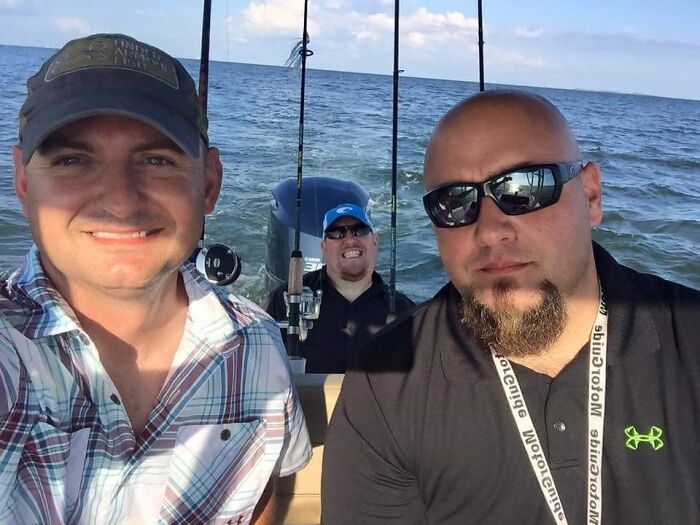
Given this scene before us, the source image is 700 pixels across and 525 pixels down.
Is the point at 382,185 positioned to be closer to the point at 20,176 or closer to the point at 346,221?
the point at 346,221

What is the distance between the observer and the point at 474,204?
1634 millimetres

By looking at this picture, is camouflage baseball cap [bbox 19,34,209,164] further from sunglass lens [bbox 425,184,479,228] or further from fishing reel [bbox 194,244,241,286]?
fishing reel [bbox 194,244,241,286]

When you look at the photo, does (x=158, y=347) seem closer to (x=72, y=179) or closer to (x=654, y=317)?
(x=72, y=179)

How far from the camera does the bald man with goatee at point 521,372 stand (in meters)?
1.44

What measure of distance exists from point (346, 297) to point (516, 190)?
7.76 ft

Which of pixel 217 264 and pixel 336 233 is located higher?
pixel 336 233

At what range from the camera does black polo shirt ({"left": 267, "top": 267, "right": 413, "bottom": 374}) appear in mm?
3707

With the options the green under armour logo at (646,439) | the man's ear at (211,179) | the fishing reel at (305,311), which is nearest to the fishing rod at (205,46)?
the fishing reel at (305,311)

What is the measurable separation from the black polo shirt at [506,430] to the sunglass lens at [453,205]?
0.90 feet

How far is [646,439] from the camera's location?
144 cm

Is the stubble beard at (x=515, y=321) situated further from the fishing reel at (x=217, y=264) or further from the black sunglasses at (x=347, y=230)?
the black sunglasses at (x=347, y=230)

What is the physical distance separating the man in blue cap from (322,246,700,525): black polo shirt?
213 centimetres

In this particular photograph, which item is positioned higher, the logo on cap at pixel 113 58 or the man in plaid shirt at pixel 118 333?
the logo on cap at pixel 113 58

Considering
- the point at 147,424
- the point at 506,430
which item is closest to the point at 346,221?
the point at 506,430
